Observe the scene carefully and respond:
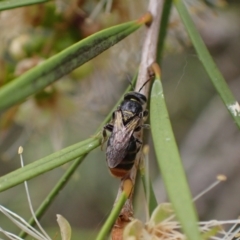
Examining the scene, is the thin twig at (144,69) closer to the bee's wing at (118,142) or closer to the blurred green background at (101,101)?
the bee's wing at (118,142)

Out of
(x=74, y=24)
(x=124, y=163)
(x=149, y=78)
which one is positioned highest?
(x=74, y=24)

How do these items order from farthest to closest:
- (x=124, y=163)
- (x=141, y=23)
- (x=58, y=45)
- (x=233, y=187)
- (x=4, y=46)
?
(x=233, y=187) → (x=4, y=46) → (x=58, y=45) → (x=141, y=23) → (x=124, y=163)

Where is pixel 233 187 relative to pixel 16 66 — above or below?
below

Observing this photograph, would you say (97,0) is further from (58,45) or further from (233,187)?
(233,187)

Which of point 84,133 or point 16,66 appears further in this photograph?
point 84,133

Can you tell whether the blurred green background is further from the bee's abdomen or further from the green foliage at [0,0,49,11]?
the green foliage at [0,0,49,11]

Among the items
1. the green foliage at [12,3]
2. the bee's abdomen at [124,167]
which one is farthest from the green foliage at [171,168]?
the green foliage at [12,3]

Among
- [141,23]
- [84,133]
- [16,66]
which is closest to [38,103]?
[16,66]
